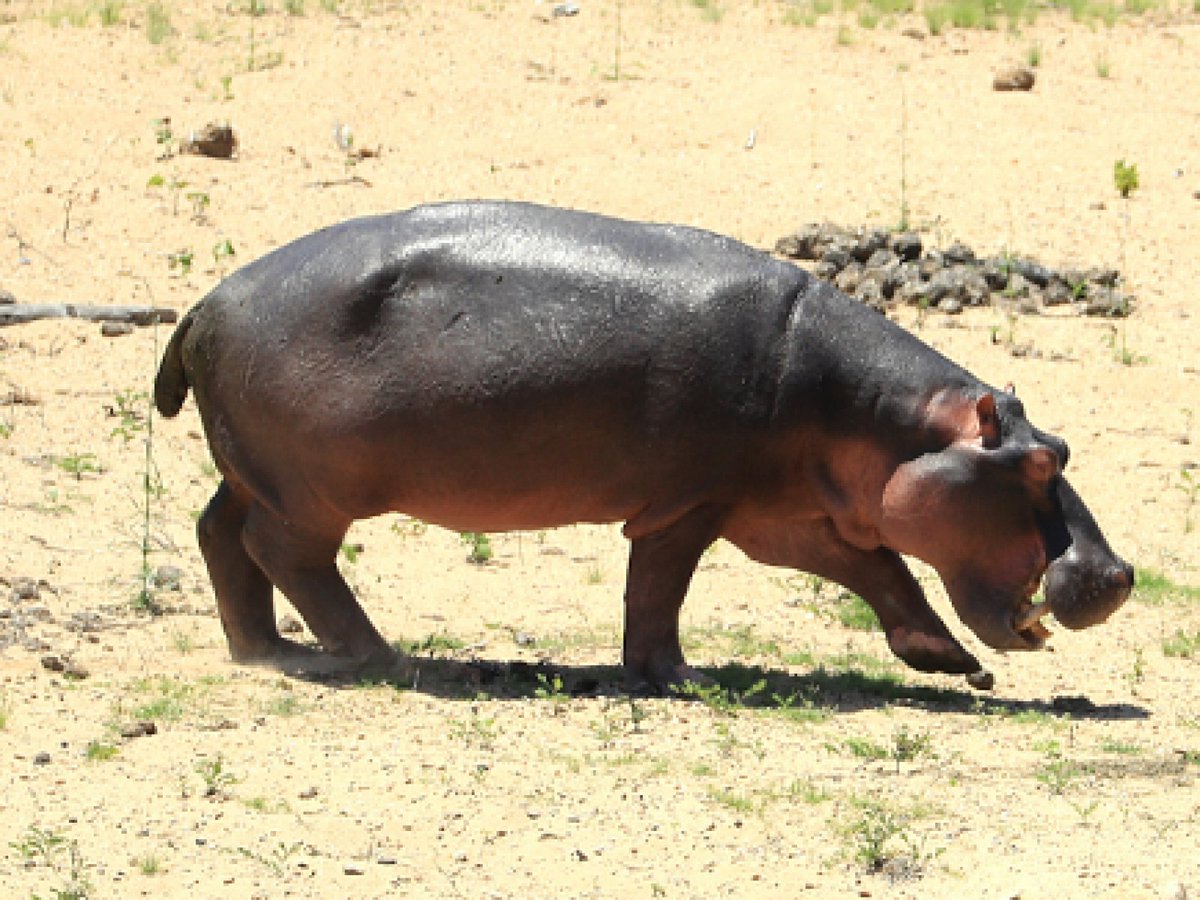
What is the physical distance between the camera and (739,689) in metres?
8.22

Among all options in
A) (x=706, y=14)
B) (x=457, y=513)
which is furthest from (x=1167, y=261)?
(x=457, y=513)

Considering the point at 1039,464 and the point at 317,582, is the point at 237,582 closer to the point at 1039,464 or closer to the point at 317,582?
the point at 317,582

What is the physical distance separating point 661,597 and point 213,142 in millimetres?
8272

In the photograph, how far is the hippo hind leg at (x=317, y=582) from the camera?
8.22 metres

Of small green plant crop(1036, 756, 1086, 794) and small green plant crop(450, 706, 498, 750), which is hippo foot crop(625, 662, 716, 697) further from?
small green plant crop(1036, 756, 1086, 794)

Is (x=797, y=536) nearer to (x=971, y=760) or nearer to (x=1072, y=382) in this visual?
(x=971, y=760)

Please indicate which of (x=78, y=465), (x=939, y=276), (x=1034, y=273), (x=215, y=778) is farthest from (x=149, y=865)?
(x=1034, y=273)

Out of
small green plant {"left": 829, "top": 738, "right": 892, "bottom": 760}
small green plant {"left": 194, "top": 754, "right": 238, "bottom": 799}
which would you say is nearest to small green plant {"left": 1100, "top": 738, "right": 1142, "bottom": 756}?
small green plant {"left": 829, "top": 738, "right": 892, "bottom": 760}

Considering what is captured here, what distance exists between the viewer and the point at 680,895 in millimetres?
5641

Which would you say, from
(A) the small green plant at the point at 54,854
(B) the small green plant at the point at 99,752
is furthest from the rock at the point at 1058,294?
(A) the small green plant at the point at 54,854

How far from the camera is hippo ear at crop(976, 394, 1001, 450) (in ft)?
25.5

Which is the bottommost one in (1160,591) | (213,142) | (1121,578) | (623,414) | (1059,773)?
(1160,591)

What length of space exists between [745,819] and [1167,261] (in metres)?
9.42

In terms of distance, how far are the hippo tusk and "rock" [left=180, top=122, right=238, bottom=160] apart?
29.1 ft
